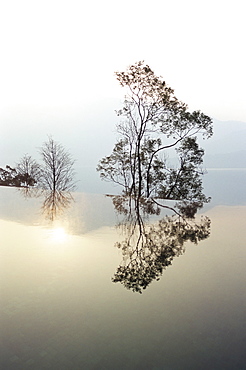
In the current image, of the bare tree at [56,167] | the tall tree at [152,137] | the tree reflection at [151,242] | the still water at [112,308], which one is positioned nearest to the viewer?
the still water at [112,308]

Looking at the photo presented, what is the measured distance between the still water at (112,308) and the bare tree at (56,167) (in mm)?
6411

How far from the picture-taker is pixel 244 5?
407 cm

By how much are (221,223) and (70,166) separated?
21.6 ft

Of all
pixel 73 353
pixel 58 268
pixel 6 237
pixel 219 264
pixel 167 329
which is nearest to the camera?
pixel 73 353

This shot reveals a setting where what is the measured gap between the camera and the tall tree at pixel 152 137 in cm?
667

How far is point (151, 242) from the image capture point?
74.1 inches

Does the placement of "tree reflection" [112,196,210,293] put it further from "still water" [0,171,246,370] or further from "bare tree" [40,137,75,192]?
"bare tree" [40,137,75,192]

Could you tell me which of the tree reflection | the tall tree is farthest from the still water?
the tall tree

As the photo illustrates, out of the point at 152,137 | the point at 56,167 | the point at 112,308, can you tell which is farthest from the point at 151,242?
the point at 56,167

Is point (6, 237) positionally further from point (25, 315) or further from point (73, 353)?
point (73, 353)

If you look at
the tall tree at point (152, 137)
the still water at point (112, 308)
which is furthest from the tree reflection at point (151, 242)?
the tall tree at point (152, 137)

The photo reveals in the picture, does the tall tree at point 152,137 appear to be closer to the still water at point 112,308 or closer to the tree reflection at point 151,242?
the tree reflection at point 151,242

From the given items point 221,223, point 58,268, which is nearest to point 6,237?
point 58,268

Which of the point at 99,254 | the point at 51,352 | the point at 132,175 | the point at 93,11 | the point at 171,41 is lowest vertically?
the point at 51,352
